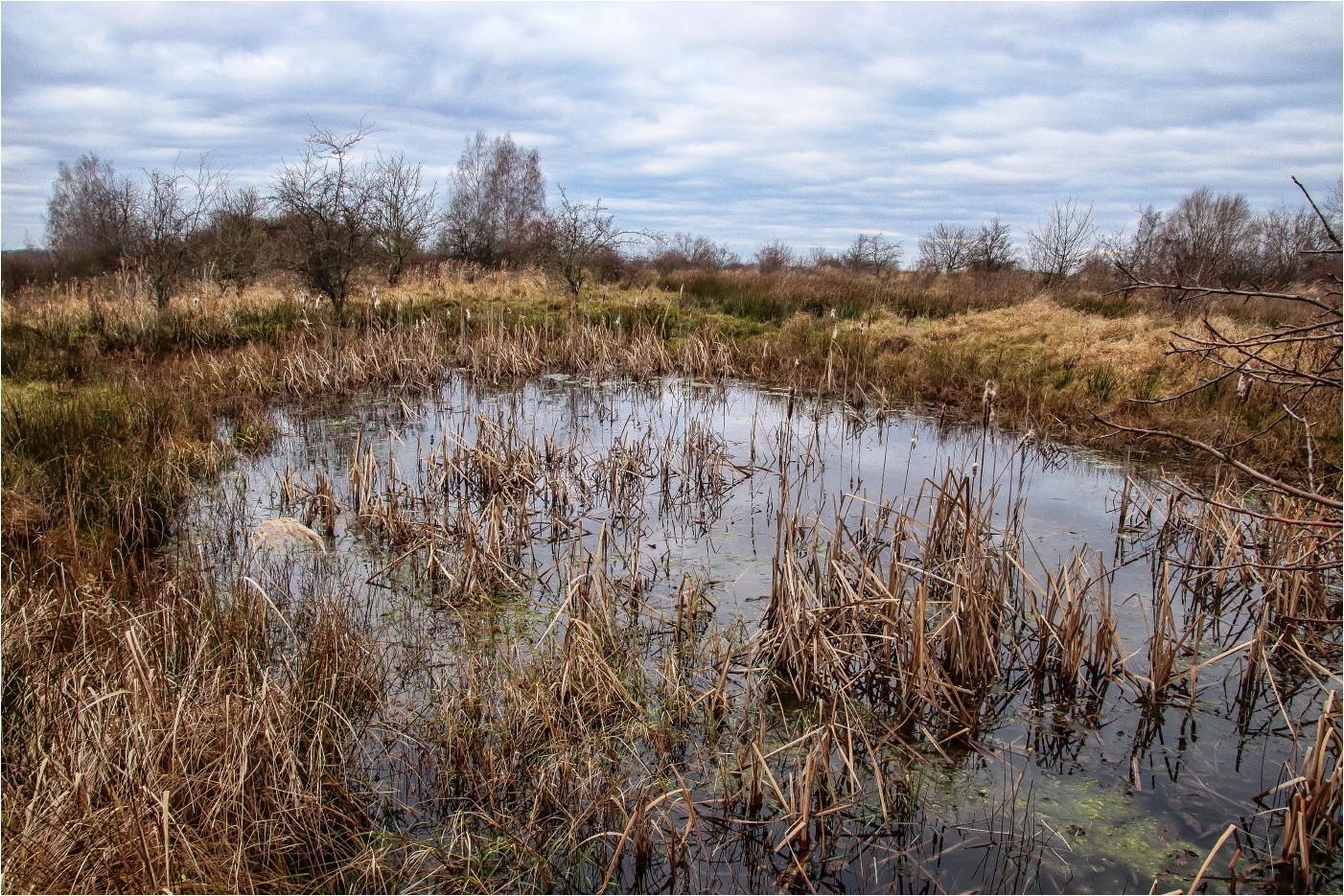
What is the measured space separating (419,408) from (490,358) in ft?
7.35

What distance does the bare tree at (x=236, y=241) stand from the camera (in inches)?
672

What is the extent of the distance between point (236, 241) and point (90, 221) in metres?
12.9

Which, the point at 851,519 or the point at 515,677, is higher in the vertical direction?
the point at 851,519

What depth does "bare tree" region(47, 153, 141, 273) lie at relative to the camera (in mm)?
14391

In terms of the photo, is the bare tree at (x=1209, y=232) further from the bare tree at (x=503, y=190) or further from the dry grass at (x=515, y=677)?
the bare tree at (x=503, y=190)

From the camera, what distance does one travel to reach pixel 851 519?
22.1 feet

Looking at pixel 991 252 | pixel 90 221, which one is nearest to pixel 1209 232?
pixel 991 252

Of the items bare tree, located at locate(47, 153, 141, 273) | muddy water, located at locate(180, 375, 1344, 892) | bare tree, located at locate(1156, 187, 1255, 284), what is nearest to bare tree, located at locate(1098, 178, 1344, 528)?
muddy water, located at locate(180, 375, 1344, 892)

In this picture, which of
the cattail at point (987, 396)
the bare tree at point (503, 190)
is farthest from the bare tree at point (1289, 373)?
the bare tree at point (503, 190)

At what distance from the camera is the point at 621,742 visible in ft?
11.9

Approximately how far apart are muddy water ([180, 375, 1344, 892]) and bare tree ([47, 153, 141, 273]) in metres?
7.17

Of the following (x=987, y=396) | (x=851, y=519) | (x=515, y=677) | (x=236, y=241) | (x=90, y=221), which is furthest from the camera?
(x=90, y=221)

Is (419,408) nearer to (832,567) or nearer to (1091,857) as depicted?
(832,567)

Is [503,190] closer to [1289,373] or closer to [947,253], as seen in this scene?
[947,253]
